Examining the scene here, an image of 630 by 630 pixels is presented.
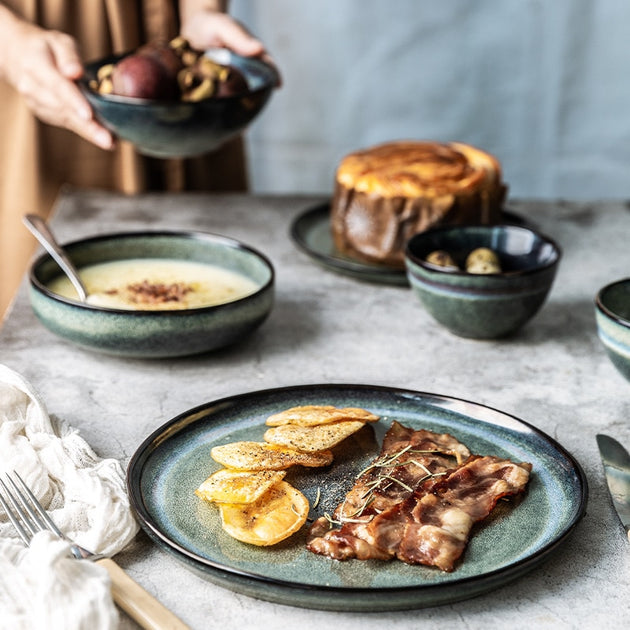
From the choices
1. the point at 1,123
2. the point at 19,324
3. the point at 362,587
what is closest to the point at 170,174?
the point at 1,123

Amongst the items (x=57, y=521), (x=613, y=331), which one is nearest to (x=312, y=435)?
(x=57, y=521)

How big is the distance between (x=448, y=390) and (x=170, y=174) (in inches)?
49.1

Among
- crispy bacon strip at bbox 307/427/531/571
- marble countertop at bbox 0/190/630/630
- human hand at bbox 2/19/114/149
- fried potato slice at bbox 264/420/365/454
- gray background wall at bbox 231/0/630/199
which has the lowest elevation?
gray background wall at bbox 231/0/630/199

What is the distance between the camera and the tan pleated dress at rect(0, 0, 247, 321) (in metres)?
2.22

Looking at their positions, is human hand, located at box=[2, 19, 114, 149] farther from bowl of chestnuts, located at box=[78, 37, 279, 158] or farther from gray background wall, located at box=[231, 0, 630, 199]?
gray background wall, located at box=[231, 0, 630, 199]

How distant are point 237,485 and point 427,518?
0.66 feet

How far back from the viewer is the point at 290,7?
10.4ft

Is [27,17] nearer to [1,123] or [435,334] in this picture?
[1,123]

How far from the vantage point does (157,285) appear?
1592 millimetres

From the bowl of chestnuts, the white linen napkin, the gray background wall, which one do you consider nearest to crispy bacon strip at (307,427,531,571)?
the white linen napkin

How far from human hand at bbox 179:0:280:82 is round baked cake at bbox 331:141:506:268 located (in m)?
0.32

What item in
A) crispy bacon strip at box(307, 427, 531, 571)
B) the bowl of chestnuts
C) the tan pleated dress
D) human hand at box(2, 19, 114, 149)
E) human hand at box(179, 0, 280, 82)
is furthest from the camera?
the tan pleated dress

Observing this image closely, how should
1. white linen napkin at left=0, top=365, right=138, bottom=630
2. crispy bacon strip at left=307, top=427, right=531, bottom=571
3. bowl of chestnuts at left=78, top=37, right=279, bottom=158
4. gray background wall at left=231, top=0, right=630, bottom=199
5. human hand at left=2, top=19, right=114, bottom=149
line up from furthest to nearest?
gray background wall at left=231, top=0, right=630, bottom=199 < human hand at left=2, top=19, right=114, bottom=149 < bowl of chestnuts at left=78, top=37, right=279, bottom=158 < crispy bacon strip at left=307, top=427, right=531, bottom=571 < white linen napkin at left=0, top=365, right=138, bottom=630

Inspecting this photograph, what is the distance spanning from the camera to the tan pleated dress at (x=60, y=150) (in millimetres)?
2217
